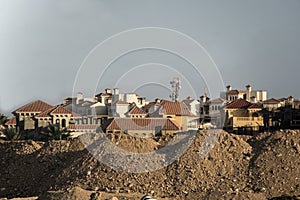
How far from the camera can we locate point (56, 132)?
36750mm

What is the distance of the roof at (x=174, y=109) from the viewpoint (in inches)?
1556

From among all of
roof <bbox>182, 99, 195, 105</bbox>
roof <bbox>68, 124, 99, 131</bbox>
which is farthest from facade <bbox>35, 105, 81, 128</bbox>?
roof <bbox>182, 99, 195, 105</bbox>

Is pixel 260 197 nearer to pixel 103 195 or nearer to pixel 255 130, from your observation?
pixel 103 195

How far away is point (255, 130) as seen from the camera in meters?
36.0

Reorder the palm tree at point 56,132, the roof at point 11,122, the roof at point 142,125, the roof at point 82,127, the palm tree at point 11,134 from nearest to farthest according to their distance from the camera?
the roof at point 142,125
the palm tree at point 11,134
the palm tree at point 56,132
the roof at point 82,127
the roof at point 11,122

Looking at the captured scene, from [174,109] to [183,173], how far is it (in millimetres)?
19275

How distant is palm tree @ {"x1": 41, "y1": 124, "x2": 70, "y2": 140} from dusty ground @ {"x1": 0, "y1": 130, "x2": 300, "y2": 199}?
1108 cm

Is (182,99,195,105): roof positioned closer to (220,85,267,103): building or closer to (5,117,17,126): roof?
(220,85,267,103): building

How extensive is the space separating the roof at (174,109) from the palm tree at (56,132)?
7174 millimetres

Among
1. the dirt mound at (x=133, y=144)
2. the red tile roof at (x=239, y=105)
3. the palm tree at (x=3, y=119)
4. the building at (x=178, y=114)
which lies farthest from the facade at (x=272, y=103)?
the dirt mound at (x=133, y=144)

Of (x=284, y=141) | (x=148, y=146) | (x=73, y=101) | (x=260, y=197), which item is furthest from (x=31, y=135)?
(x=260, y=197)

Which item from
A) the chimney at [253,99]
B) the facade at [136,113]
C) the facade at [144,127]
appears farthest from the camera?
the chimney at [253,99]

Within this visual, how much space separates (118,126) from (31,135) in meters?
8.03

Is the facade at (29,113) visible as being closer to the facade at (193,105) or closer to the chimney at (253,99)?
the facade at (193,105)
